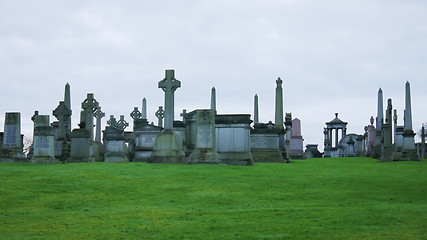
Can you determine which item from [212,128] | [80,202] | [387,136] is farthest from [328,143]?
[80,202]

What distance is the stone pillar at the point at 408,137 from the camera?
1367 inches

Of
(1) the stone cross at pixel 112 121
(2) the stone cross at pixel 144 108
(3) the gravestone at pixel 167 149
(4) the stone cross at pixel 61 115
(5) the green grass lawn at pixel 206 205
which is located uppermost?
(2) the stone cross at pixel 144 108

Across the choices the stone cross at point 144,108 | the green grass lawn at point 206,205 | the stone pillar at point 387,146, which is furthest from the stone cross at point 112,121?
the green grass lawn at point 206,205

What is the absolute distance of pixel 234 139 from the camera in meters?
26.6

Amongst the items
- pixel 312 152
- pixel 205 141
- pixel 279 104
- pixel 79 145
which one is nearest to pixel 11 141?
pixel 79 145

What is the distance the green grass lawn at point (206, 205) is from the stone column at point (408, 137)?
1824 centimetres

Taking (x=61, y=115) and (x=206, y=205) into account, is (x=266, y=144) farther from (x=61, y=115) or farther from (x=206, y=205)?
(x=206, y=205)

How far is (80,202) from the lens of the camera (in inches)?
495

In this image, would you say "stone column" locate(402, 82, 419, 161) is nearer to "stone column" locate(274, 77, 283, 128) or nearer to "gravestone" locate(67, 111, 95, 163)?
"stone column" locate(274, 77, 283, 128)

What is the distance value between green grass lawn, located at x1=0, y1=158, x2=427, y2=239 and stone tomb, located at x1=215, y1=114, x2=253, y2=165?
320 inches

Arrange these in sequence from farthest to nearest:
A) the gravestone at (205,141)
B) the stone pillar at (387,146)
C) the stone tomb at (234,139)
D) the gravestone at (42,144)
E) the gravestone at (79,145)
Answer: the stone pillar at (387,146) < the gravestone at (79,145) < the stone tomb at (234,139) < the gravestone at (42,144) < the gravestone at (205,141)

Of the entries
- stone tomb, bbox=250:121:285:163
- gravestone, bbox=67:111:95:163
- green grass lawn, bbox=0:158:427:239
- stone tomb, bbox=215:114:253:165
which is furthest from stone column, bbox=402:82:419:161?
gravestone, bbox=67:111:95:163

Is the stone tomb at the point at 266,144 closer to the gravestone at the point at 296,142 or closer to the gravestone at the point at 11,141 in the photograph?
the gravestone at the point at 11,141

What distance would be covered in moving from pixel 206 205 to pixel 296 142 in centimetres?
4131
